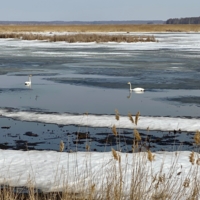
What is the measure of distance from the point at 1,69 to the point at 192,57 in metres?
11.0

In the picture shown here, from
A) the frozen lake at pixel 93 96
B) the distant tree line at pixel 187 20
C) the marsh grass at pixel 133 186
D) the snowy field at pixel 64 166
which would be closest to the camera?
the marsh grass at pixel 133 186

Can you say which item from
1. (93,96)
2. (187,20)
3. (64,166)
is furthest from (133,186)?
(187,20)

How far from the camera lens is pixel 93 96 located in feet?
48.7

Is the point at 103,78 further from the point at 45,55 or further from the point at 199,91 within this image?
the point at 45,55

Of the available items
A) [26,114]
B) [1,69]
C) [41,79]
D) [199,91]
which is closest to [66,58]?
[1,69]

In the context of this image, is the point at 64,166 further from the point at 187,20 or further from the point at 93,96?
the point at 187,20

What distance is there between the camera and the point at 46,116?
11.5 metres

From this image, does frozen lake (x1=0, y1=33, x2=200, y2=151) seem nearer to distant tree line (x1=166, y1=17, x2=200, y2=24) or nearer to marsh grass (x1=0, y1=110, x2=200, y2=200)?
marsh grass (x1=0, y1=110, x2=200, y2=200)

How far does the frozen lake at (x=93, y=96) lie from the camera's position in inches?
397

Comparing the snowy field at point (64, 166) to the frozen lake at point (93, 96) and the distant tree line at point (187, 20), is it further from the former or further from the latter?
the distant tree line at point (187, 20)

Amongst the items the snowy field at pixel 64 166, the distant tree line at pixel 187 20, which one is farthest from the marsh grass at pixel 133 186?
the distant tree line at pixel 187 20

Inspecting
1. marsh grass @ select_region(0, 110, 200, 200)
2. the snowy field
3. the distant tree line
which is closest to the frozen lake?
the snowy field

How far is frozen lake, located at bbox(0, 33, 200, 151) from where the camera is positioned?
1009 cm

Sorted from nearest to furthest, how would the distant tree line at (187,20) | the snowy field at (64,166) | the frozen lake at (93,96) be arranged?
the snowy field at (64,166)
the frozen lake at (93,96)
the distant tree line at (187,20)
